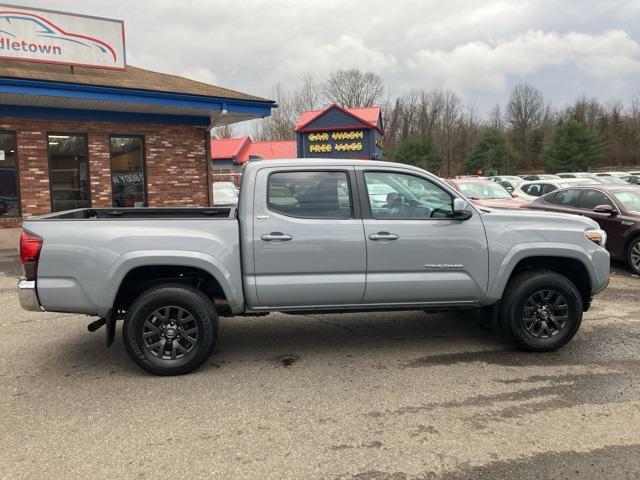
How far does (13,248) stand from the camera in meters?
12.6

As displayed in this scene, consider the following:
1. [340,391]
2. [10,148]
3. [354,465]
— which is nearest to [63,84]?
[10,148]

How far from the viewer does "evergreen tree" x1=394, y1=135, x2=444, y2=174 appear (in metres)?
66.4

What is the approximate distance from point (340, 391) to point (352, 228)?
1.41m

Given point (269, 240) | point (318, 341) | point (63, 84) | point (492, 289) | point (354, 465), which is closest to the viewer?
point (354, 465)

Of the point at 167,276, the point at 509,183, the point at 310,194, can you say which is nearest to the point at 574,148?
the point at 509,183

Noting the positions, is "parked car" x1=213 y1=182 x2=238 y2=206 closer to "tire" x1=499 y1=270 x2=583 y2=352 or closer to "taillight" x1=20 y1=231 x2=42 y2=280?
"taillight" x1=20 y1=231 x2=42 y2=280

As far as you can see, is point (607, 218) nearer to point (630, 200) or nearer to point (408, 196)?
point (630, 200)

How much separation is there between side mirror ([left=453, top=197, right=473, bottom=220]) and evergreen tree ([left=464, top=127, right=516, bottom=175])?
63946mm

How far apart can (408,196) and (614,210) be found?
6379 mm

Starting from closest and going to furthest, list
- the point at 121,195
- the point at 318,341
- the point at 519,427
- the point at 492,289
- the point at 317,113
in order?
the point at 519,427, the point at 492,289, the point at 318,341, the point at 121,195, the point at 317,113

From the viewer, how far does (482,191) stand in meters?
13.3

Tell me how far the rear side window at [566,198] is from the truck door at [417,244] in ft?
22.7

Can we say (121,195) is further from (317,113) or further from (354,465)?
(317,113)

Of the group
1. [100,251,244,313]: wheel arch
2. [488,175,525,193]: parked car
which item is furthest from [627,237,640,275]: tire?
[488,175,525,193]: parked car
